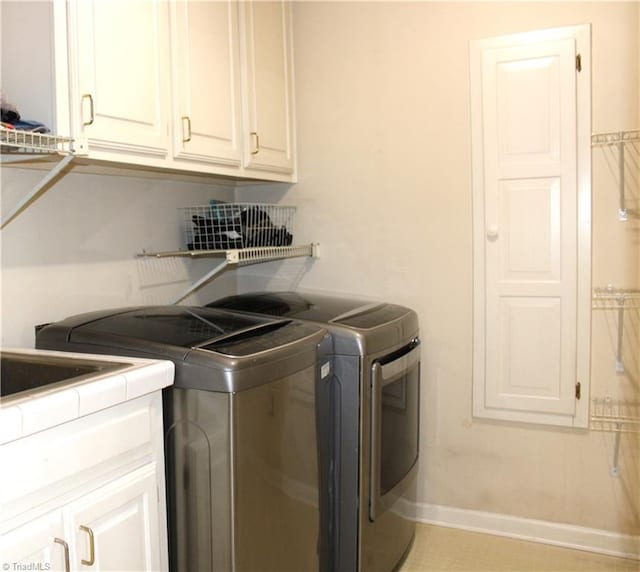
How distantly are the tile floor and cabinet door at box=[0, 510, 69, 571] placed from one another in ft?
4.73

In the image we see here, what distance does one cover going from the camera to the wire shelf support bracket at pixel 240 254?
222 cm

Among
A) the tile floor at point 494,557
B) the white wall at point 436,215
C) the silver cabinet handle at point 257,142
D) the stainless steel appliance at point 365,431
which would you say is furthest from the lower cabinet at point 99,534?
the white wall at point 436,215

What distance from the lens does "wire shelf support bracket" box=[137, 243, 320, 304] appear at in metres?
2.22

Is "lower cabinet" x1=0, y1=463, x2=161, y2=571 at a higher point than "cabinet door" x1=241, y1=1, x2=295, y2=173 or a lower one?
lower

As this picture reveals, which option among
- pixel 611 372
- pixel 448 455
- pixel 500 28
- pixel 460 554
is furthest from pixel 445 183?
pixel 460 554

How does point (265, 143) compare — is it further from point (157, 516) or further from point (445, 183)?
point (157, 516)

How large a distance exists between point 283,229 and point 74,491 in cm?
156

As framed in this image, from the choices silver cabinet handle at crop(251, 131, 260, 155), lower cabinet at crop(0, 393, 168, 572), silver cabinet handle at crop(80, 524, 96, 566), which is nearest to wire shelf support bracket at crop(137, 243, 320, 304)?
silver cabinet handle at crop(251, 131, 260, 155)

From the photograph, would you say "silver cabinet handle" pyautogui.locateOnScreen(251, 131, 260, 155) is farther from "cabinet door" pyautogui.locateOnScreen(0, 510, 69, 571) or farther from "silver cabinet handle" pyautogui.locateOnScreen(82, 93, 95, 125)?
"cabinet door" pyautogui.locateOnScreen(0, 510, 69, 571)

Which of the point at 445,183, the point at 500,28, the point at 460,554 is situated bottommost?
the point at 460,554

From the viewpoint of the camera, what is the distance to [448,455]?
2.65 metres

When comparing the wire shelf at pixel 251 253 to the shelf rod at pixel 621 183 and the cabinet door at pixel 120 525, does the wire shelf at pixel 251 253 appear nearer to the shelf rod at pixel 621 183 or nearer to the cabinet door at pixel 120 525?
the cabinet door at pixel 120 525

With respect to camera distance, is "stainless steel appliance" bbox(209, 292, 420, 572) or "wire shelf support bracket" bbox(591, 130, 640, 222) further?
"wire shelf support bracket" bbox(591, 130, 640, 222)

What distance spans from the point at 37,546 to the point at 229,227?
1387 mm
